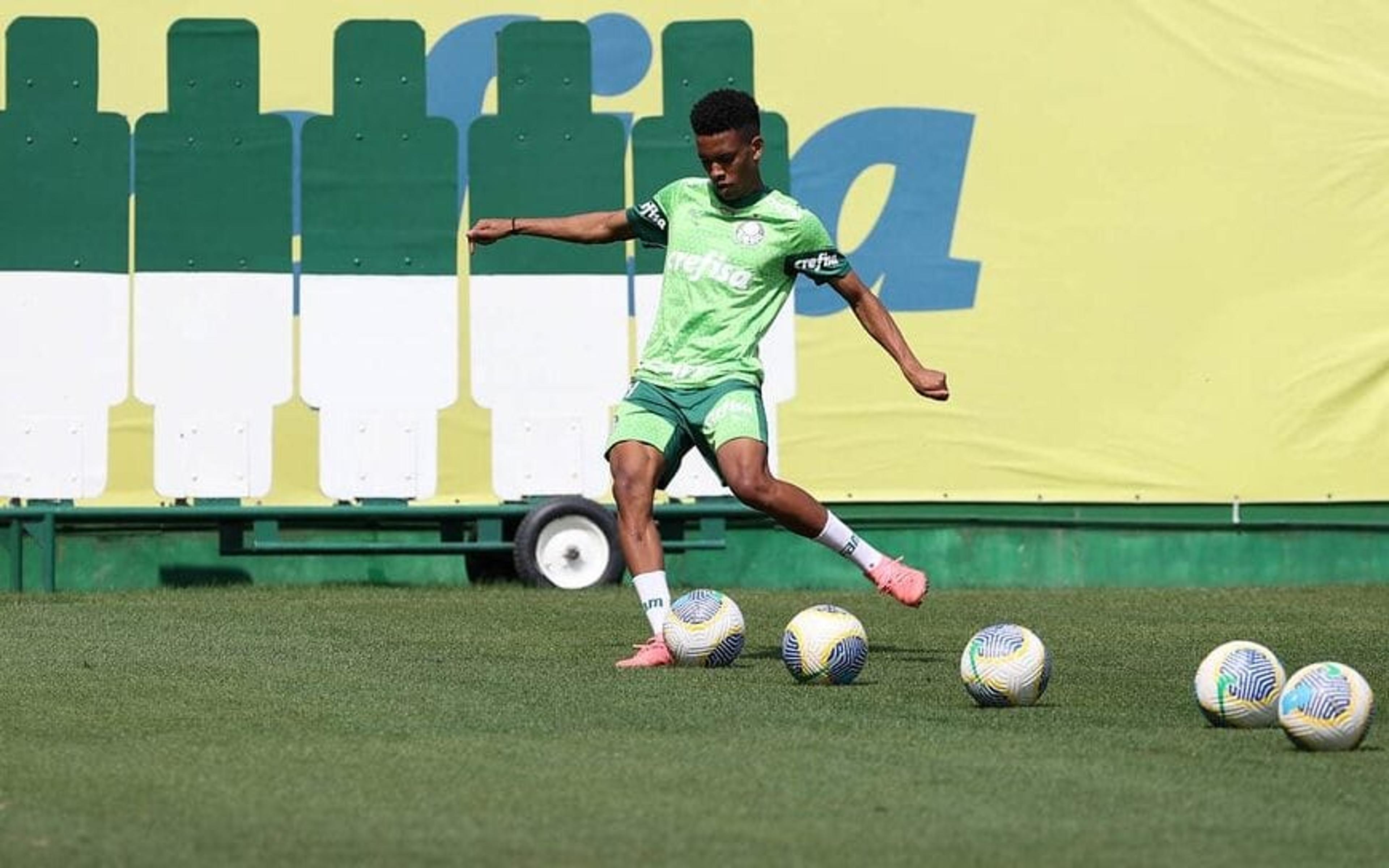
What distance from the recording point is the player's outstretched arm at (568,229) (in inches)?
406

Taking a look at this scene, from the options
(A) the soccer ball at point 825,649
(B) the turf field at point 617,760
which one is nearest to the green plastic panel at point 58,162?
(B) the turf field at point 617,760

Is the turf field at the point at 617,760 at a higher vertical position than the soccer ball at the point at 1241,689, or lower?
lower

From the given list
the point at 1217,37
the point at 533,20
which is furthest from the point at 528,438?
the point at 1217,37

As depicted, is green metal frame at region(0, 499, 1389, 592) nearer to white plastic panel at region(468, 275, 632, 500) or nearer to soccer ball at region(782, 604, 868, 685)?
white plastic panel at region(468, 275, 632, 500)

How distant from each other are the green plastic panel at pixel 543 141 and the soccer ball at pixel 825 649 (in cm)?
713

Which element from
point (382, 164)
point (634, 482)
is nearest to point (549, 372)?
point (382, 164)

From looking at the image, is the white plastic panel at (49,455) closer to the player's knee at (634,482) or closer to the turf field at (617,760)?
the turf field at (617,760)

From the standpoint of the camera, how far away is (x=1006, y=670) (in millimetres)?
8164

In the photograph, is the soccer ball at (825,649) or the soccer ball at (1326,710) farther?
the soccer ball at (825,649)

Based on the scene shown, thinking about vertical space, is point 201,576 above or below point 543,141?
below

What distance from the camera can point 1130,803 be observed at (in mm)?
6078

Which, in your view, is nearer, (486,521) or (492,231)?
(492,231)

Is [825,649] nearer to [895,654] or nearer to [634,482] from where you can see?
[634,482]

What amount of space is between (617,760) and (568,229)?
4035 mm
